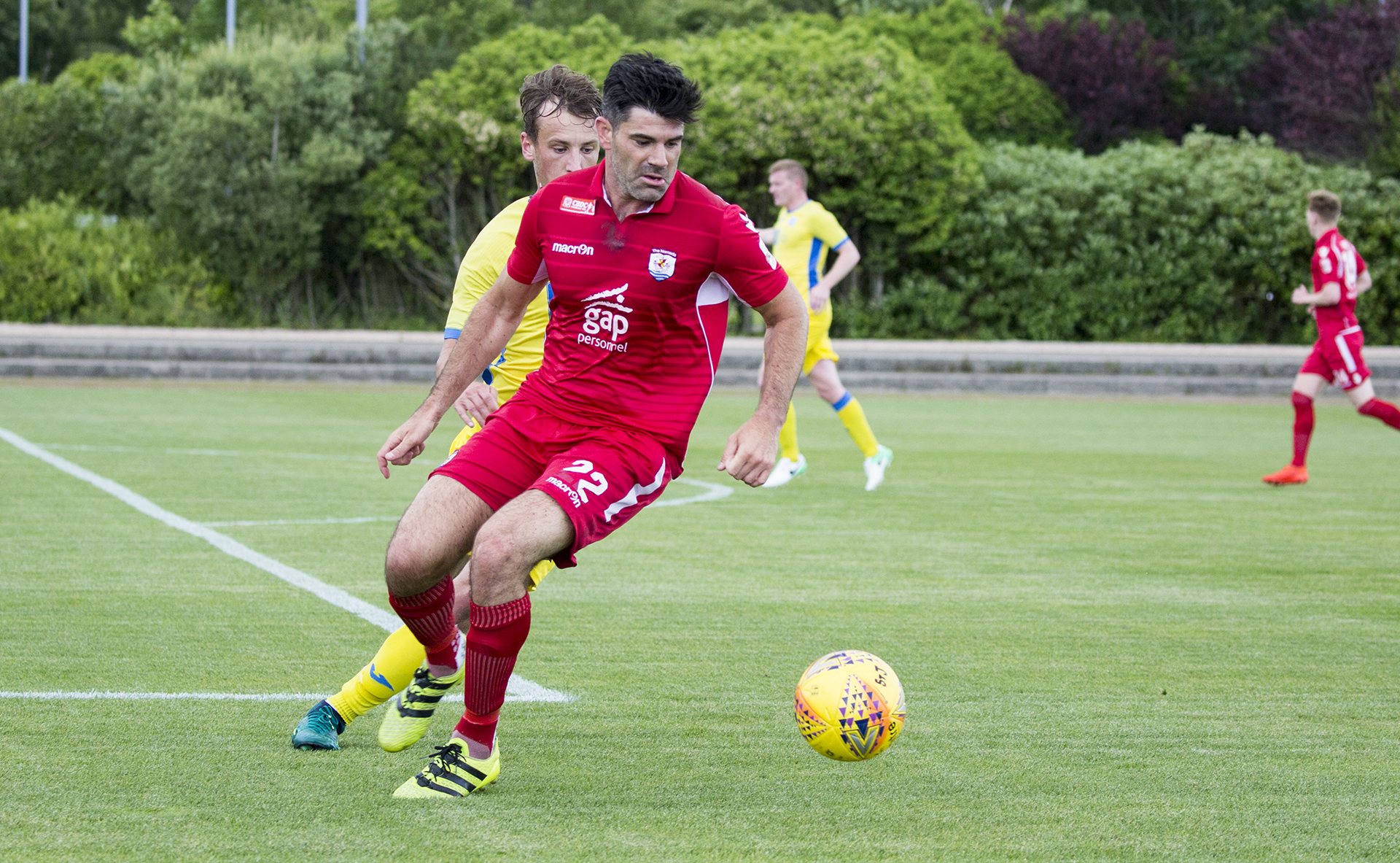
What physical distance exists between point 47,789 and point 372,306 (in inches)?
919

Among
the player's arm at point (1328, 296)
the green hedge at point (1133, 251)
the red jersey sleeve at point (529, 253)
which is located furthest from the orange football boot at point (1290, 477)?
the green hedge at point (1133, 251)

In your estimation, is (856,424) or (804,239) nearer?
(856,424)

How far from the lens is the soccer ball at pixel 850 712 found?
14.3ft

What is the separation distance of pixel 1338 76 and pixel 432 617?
99.6ft

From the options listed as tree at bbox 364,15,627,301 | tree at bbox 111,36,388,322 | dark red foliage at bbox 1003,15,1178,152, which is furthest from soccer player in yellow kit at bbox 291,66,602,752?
dark red foliage at bbox 1003,15,1178,152

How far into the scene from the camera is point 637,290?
4371 millimetres

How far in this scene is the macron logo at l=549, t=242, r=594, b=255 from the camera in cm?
438

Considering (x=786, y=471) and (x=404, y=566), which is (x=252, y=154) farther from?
(x=404, y=566)

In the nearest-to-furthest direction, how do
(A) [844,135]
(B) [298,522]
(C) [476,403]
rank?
(C) [476,403] → (B) [298,522] → (A) [844,135]

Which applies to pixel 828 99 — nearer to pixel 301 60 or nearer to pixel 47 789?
pixel 301 60

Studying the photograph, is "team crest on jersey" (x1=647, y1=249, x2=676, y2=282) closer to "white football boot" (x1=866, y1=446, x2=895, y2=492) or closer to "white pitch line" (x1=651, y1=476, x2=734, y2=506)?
"white pitch line" (x1=651, y1=476, x2=734, y2=506)

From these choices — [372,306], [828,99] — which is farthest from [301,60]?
[828,99]

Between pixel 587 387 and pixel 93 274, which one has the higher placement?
pixel 587 387

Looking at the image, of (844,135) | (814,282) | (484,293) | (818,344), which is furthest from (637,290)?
(844,135)
